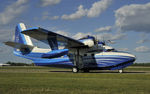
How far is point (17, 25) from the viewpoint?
38469 mm

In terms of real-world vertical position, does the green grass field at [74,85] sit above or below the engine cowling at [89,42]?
below

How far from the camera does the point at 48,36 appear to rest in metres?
29.1

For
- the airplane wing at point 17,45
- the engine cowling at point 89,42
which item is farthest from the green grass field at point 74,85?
the airplane wing at point 17,45

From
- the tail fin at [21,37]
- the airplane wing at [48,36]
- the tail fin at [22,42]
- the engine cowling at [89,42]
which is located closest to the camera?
the airplane wing at [48,36]

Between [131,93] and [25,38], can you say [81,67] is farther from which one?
[131,93]

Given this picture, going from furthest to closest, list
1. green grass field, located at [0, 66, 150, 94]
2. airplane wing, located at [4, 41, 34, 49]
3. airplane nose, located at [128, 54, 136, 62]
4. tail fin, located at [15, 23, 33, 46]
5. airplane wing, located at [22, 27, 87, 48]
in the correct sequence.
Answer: tail fin, located at [15, 23, 33, 46], airplane wing, located at [4, 41, 34, 49], airplane nose, located at [128, 54, 136, 62], airplane wing, located at [22, 27, 87, 48], green grass field, located at [0, 66, 150, 94]

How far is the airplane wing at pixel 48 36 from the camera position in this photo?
87.7ft

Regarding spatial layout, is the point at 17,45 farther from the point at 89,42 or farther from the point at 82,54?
the point at 89,42

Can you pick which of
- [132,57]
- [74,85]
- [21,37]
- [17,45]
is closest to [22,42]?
[21,37]

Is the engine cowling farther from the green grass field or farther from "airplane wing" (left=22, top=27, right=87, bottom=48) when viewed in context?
the green grass field

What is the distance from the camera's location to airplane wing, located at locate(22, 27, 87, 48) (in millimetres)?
26725

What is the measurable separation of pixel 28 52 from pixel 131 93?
29.0m

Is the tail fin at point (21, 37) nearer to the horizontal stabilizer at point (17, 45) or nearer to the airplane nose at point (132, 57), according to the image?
the horizontal stabilizer at point (17, 45)

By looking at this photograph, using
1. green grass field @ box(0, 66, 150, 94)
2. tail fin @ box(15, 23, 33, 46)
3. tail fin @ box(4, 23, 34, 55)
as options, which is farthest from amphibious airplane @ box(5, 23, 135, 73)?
green grass field @ box(0, 66, 150, 94)
